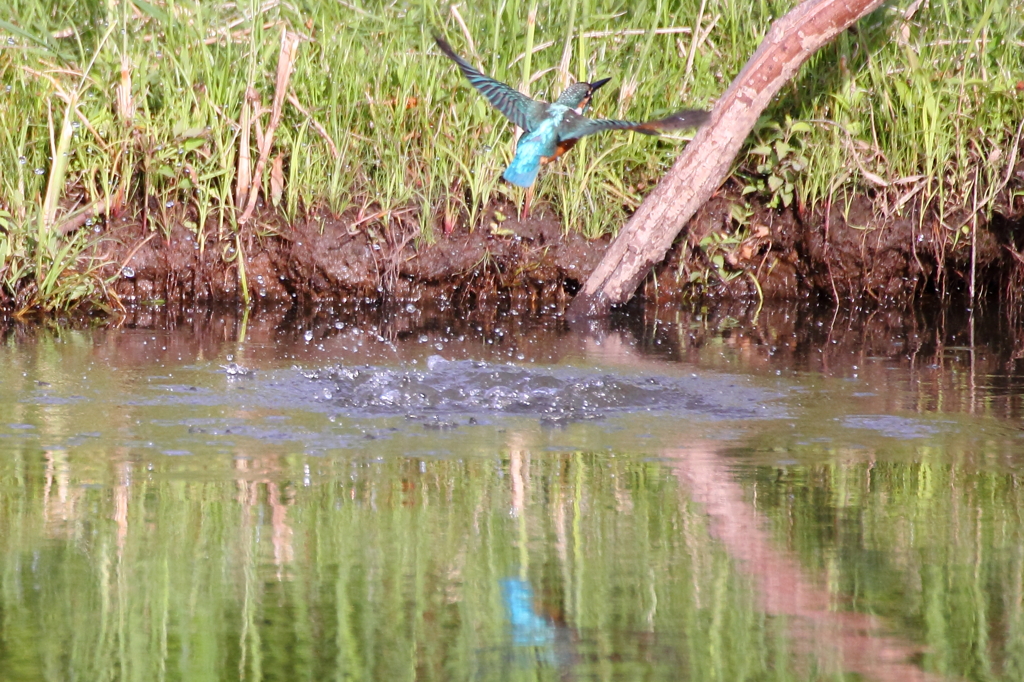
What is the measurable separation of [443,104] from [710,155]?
1.30 meters

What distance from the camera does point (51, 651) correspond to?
2.24 meters

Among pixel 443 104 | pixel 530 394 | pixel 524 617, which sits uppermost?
pixel 443 104

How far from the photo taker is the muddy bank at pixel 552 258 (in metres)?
6.18

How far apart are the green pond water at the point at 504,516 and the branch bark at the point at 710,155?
120cm

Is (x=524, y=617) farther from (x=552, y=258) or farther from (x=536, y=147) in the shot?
(x=552, y=258)

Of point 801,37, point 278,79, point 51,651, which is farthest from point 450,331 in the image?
point 51,651

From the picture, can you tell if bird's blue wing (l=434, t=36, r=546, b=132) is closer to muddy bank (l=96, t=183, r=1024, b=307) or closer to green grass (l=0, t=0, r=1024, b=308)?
green grass (l=0, t=0, r=1024, b=308)

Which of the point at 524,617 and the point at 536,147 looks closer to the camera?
the point at 524,617

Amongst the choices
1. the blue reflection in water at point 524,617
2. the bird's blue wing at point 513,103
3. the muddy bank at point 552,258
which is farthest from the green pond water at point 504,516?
the muddy bank at point 552,258

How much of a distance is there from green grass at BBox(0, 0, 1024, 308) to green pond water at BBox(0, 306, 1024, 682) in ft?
4.61

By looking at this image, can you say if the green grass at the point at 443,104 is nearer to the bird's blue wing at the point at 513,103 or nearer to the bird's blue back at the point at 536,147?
the bird's blue wing at the point at 513,103

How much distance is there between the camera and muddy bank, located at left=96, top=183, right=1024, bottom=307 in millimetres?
6184

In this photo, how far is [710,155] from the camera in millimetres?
5824

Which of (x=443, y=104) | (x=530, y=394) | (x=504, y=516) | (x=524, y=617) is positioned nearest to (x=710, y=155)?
(x=443, y=104)
